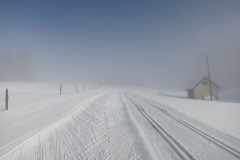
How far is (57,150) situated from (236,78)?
98.6m

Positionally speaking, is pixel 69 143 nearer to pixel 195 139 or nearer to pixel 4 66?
pixel 195 139

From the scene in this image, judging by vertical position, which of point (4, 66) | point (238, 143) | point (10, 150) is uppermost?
point (4, 66)

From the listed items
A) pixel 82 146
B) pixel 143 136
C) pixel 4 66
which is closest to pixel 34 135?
pixel 82 146

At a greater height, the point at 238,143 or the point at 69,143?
the point at 69,143

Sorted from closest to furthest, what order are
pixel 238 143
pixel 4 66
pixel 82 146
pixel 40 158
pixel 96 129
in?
1. pixel 40 158
2. pixel 82 146
3. pixel 238 143
4. pixel 96 129
5. pixel 4 66

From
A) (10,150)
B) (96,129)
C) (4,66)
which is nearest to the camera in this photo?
(10,150)

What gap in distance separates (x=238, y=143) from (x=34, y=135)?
604cm

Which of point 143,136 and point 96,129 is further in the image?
point 96,129

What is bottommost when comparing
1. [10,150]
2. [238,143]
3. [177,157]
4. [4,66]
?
[238,143]

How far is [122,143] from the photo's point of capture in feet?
9.77

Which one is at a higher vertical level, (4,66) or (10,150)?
(4,66)

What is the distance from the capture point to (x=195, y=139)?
3314mm

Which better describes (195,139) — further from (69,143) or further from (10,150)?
(10,150)

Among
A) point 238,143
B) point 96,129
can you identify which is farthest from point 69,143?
point 238,143
